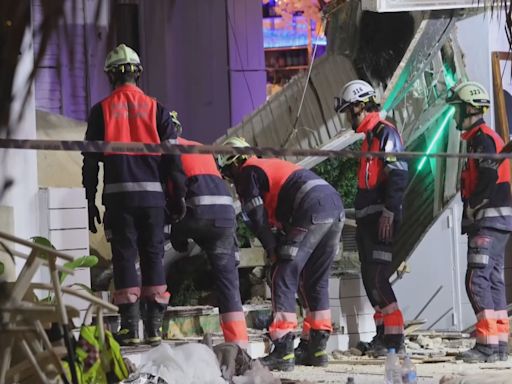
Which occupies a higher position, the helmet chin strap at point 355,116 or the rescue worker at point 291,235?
the helmet chin strap at point 355,116

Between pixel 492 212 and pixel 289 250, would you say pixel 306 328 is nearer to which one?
pixel 289 250

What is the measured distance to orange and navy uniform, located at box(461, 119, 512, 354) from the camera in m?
8.69

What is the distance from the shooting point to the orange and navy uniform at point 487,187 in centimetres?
869

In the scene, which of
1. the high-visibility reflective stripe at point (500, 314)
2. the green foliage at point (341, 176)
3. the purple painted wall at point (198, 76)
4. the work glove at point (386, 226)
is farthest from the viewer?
the green foliage at point (341, 176)

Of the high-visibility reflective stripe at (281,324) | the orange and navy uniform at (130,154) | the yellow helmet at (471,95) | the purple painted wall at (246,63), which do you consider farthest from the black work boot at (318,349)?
the purple painted wall at (246,63)

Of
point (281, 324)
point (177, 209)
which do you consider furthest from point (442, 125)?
point (177, 209)

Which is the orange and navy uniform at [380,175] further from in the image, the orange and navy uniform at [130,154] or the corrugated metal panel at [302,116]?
the corrugated metal panel at [302,116]

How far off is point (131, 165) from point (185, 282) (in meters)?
3.76

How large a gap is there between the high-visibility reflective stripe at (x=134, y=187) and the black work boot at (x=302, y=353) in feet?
5.66

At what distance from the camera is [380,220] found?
909 cm

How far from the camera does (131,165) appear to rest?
775 cm

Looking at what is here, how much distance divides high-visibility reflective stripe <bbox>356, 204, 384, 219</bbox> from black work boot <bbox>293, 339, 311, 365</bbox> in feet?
3.54

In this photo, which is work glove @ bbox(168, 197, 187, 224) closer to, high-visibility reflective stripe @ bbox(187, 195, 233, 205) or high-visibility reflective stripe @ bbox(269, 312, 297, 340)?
high-visibility reflective stripe @ bbox(187, 195, 233, 205)

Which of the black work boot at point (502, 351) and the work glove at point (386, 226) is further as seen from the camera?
the work glove at point (386, 226)
